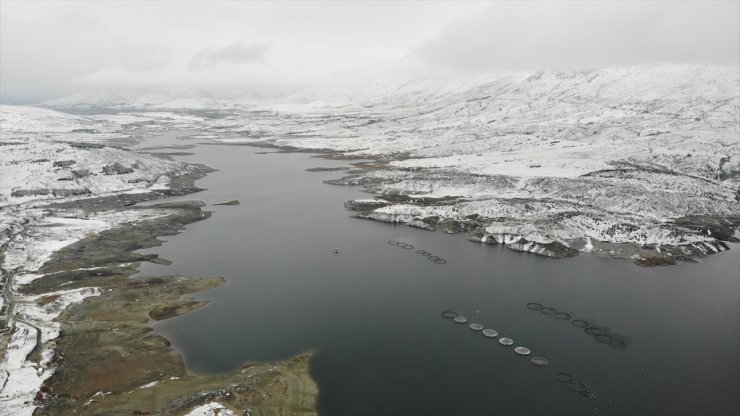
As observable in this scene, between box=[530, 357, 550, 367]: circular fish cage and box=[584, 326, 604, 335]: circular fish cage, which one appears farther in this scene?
box=[584, 326, 604, 335]: circular fish cage

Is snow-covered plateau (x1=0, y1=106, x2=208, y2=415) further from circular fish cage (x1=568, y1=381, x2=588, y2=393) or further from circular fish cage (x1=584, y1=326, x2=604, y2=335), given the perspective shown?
circular fish cage (x1=584, y1=326, x2=604, y2=335)

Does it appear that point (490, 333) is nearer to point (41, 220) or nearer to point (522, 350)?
point (522, 350)

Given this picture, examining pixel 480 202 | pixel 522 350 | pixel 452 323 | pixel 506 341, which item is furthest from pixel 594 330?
pixel 480 202

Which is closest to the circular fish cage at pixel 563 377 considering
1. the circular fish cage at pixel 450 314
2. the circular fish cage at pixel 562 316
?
the circular fish cage at pixel 562 316

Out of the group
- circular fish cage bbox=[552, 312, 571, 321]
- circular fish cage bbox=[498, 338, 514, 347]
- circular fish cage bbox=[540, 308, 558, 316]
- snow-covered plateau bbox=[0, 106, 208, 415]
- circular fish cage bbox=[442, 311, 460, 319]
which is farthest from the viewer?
circular fish cage bbox=[540, 308, 558, 316]

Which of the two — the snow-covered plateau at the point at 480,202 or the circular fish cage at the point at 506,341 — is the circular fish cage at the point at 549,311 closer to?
the circular fish cage at the point at 506,341

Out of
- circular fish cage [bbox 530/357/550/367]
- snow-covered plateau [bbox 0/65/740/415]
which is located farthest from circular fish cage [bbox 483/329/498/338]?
snow-covered plateau [bbox 0/65/740/415]

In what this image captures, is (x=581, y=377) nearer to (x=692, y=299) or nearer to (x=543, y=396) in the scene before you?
(x=543, y=396)
